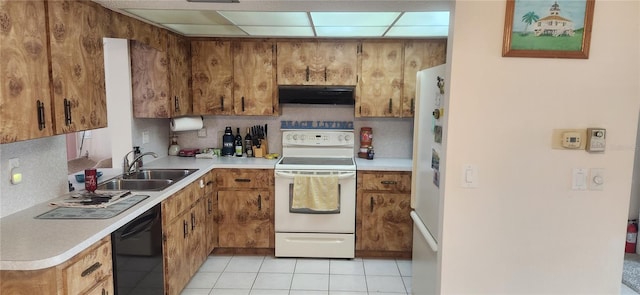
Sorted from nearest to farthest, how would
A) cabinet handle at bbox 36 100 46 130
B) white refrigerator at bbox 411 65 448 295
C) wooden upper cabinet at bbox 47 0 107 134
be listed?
cabinet handle at bbox 36 100 46 130 < wooden upper cabinet at bbox 47 0 107 134 < white refrigerator at bbox 411 65 448 295

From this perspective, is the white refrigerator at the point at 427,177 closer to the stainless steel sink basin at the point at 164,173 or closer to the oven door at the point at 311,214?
the oven door at the point at 311,214

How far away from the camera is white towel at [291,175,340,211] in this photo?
3486 millimetres

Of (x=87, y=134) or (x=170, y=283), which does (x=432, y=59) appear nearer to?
(x=170, y=283)

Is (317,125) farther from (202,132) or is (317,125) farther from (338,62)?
(202,132)

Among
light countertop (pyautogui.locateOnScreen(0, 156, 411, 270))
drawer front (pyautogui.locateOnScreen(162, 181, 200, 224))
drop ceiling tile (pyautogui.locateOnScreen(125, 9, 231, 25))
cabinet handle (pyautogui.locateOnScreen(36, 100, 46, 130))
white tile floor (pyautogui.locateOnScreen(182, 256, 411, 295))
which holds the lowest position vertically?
white tile floor (pyautogui.locateOnScreen(182, 256, 411, 295))

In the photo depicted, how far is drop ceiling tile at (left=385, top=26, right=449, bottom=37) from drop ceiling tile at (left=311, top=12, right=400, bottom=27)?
26 cm

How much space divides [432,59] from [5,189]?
11.2 ft

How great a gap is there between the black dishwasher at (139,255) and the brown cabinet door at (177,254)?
2.9 inches

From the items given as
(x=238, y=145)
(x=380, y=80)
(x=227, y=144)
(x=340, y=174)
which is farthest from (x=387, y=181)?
(x=227, y=144)

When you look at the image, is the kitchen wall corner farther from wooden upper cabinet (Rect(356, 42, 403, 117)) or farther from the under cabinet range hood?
wooden upper cabinet (Rect(356, 42, 403, 117))

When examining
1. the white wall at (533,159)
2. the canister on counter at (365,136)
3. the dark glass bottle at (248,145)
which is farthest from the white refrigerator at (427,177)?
the dark glass bottle at (248,145)

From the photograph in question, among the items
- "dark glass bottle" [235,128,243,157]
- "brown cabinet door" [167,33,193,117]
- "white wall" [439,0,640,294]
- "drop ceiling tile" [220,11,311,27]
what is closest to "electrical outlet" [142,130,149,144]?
"brown cabinet door" [167,33,193,117]

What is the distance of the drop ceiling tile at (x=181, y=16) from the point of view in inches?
101

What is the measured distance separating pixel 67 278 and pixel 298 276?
6.56 ft
